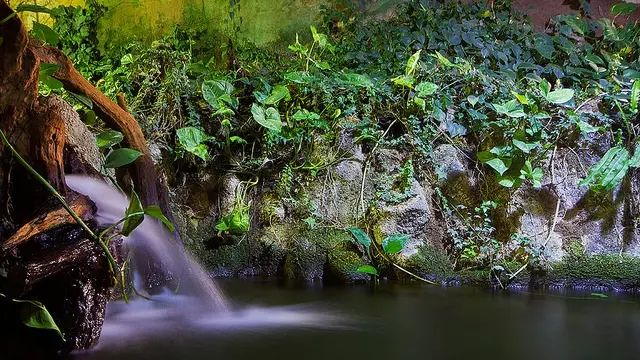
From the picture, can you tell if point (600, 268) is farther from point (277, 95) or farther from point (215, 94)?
point (215, 94)

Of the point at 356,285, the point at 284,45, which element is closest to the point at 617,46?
the point at 284,45

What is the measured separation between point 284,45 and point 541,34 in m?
2.72

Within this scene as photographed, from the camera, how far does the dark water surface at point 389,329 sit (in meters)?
2.07

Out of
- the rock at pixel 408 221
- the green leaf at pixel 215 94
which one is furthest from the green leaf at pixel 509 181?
the green leaf at pixel 215 94

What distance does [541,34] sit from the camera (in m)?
5.18

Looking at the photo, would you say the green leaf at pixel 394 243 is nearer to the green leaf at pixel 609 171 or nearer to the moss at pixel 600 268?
the moss at pixel 600 268

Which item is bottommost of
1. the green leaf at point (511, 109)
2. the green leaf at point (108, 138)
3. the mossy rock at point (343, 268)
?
the mossy rock at point (343, 268)

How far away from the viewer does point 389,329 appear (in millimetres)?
2480

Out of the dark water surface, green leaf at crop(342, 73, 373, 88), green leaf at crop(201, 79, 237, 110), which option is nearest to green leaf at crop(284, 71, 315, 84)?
green leaf at crop(342, 73, 373, 88)

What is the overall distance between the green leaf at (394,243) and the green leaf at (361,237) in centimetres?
13

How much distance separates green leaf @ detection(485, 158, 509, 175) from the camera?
3.69 m

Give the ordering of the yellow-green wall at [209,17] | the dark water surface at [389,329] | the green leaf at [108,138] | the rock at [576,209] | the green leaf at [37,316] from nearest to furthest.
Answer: the green leaf at [37,316] < the dark water surface at [389,329] < the green leaf at [108,138] < the rock at [576,209] < the yellow-green wall at [209,17]

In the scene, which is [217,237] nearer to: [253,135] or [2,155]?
[253,135]

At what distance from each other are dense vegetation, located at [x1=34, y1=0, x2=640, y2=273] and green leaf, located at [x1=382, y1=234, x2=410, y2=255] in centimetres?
1
